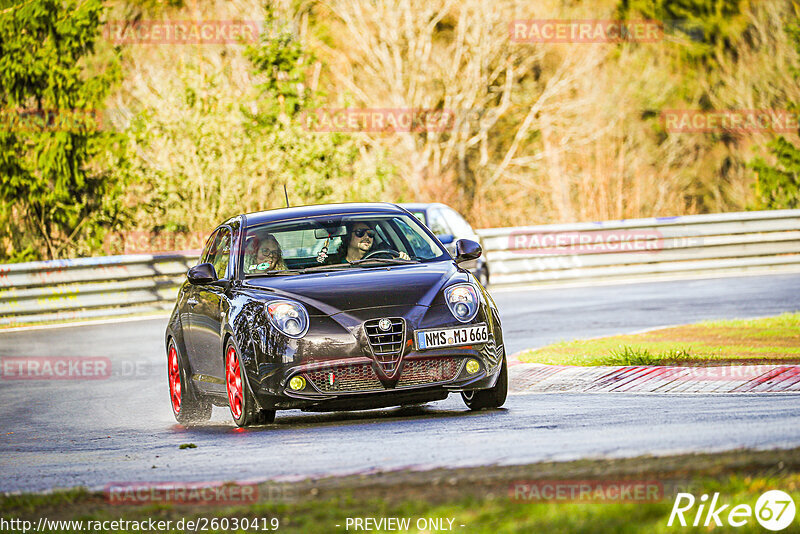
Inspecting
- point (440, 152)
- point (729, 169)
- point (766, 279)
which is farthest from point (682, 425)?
point (729, 169)

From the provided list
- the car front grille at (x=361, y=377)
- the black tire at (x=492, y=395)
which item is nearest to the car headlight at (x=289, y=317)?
the car front grille at (x=361, y=377)

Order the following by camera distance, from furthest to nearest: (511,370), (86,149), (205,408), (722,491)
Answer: (86,149) → (511,370) → (205,408) → (722,491)

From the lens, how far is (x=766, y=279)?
24.3 m

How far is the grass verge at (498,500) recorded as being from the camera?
517 cm

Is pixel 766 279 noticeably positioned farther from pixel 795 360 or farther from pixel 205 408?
pixel 205 408

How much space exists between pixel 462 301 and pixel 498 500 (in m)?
4.25

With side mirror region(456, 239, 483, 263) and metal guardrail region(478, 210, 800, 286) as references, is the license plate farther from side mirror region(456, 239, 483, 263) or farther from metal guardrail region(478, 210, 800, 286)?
metal guardrail region(478, 210, 800, 286)

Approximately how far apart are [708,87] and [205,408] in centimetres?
4163

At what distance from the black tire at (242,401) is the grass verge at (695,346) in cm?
383

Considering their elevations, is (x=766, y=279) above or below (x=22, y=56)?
below

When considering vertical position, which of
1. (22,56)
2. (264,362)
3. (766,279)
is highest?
(22,56)

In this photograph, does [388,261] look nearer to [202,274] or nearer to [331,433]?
[202,274]

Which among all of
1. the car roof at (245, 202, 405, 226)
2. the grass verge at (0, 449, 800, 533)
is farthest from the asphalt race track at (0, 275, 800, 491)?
the car roof at (245, 202, 405, 226)

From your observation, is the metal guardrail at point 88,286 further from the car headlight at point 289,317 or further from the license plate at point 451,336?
the license plate at point 451,336
